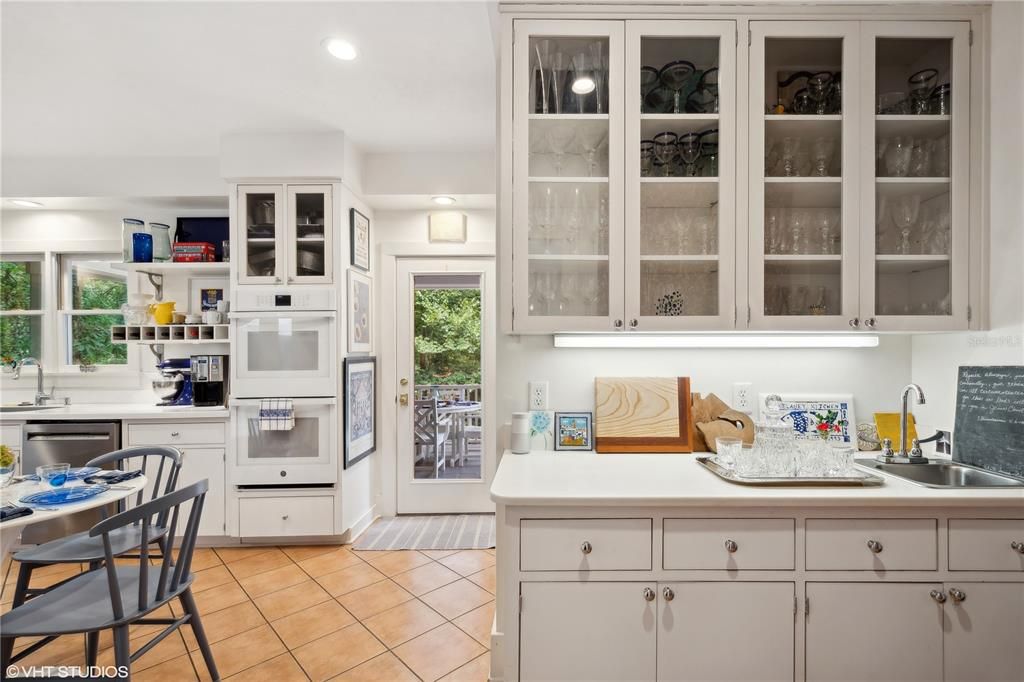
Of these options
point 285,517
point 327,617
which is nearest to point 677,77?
point 327,617

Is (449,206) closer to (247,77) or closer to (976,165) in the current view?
(247,77)

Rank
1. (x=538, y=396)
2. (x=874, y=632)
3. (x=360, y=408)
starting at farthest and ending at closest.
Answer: (x=360, y=408), (x=538, y=396), (x=874, y=632)

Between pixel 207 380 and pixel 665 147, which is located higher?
pixel 665 147

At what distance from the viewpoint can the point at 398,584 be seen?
8.80ft

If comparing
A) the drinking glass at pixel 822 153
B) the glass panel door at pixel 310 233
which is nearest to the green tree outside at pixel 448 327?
the glass panel door at pixel 310 233

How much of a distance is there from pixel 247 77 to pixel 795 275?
2.71 metres

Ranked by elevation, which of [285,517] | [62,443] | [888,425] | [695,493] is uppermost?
[888,425]

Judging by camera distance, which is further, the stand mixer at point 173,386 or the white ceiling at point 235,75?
the stand mixer at point 173,386

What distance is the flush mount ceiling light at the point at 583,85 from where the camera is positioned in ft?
6.15

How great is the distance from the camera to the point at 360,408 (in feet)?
11.2

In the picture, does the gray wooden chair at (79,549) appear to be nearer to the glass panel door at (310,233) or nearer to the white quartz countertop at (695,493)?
the glass panel door at (310,233)

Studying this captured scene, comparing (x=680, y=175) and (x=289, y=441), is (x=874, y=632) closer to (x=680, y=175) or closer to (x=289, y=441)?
(x=680, y=175)

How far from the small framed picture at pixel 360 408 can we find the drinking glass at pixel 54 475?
140 cm

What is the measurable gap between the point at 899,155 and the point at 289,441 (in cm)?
348
